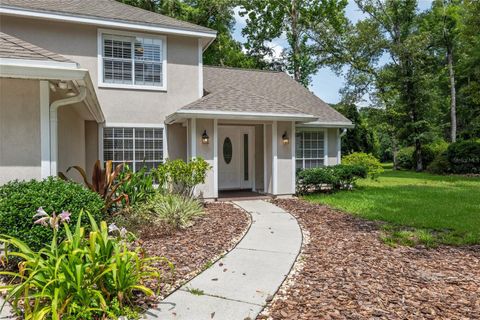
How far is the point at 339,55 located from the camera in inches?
1144

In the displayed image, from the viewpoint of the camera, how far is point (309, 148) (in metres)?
14.4

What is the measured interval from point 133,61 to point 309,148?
7.85m

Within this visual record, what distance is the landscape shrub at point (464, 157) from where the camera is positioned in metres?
19.5

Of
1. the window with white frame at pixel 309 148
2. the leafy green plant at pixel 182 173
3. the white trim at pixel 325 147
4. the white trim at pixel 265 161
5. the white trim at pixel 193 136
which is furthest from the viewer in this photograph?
the white trim at pixel 325 147

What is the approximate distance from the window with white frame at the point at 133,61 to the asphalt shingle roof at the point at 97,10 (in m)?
0.57

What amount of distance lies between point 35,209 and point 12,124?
1883 mm

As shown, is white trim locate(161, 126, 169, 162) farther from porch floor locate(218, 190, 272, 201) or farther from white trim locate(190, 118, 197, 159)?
porch floor locate(218, 190, 272, 201)

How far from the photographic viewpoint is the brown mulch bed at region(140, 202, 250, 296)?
4.48 m

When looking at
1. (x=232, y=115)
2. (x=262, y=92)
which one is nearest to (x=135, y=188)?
(x=232, y=115)

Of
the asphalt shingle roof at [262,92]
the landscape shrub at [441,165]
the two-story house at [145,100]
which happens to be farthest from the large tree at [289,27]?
the two-story house at [145,100]

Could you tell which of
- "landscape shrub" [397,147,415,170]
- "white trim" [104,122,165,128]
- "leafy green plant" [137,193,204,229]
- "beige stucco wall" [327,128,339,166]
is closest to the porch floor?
"leafy green plant" [137,193,204,229]

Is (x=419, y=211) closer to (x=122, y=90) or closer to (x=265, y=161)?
(x=265, y=161)

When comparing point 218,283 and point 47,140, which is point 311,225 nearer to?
point 218,283

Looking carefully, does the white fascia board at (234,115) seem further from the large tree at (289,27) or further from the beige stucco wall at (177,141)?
the large tree at (289,27)
